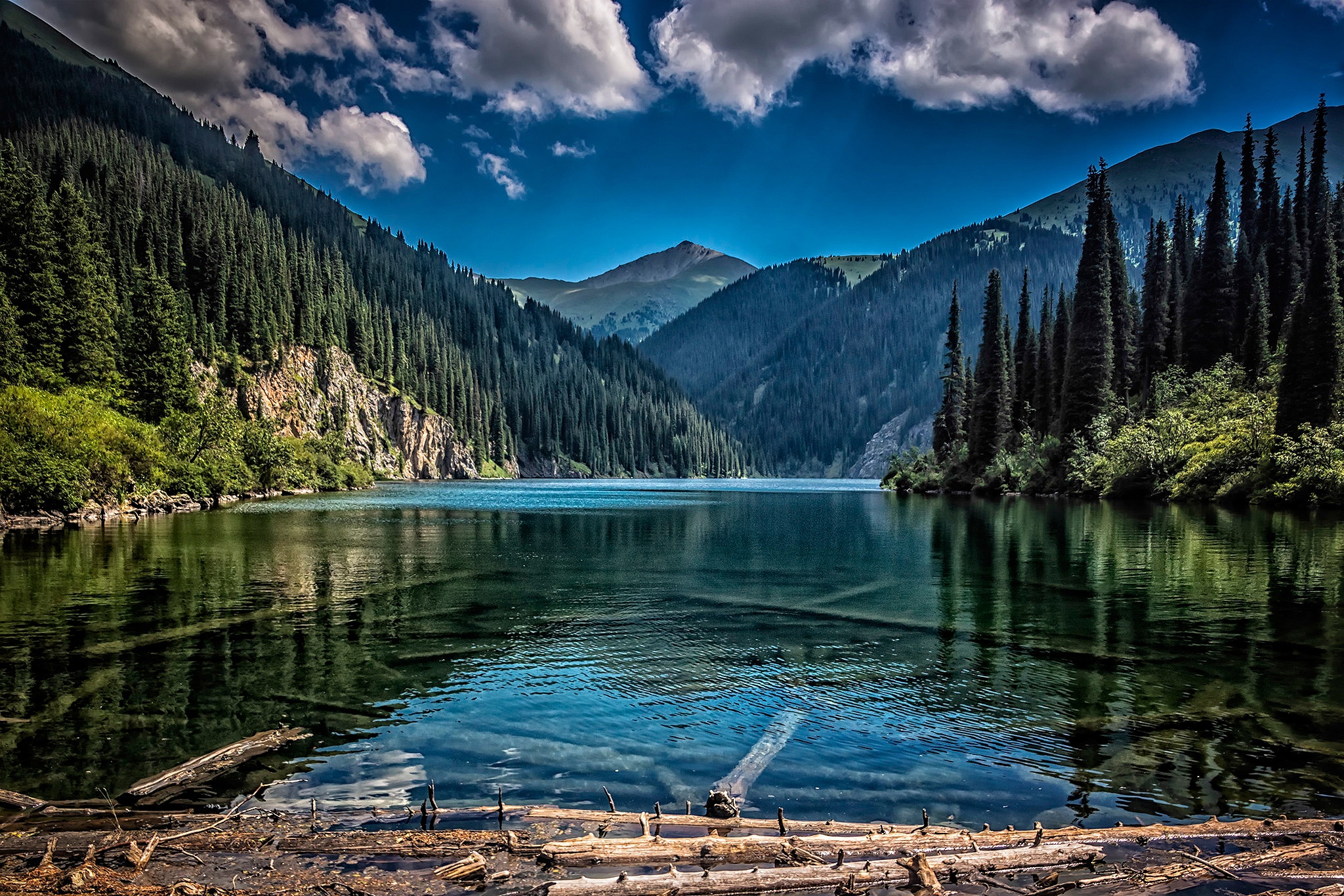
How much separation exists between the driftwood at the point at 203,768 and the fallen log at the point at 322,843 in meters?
1.36

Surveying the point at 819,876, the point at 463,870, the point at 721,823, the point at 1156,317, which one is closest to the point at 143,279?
the point at 463,870

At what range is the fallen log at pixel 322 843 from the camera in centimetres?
848

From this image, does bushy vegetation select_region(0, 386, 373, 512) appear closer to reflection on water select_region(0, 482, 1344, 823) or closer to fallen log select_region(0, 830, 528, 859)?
reflection on water select_region(0, 482, 1344, 823)

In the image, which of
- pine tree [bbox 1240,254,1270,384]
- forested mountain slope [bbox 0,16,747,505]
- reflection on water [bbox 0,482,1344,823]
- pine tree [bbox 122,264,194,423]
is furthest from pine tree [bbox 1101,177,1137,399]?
forested mountain slope [bbox 0,16,747,505]

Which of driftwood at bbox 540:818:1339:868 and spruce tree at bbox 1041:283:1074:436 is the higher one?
spruce tree at bbox 1041:283:1074:436

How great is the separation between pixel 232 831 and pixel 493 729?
557 cm

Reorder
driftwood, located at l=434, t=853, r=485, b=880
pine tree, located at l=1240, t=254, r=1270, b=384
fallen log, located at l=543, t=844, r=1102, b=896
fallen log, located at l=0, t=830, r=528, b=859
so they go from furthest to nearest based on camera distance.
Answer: pine tree, located at l=1240, t=254, r=1270, b=384, fallen log, located at l=0, t=830, r=528, b=859, driftwood, located at l=434, t=853, r=485, b=880, fallen log, located at l=543, t=844, r=1102, b=896

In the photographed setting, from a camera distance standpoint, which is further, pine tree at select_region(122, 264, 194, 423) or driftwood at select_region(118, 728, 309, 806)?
pine tree at select_region(122, 264, 194, 423)

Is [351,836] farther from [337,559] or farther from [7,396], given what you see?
[7,396]

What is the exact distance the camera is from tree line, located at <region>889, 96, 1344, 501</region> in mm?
63250

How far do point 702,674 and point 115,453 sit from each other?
57.3m

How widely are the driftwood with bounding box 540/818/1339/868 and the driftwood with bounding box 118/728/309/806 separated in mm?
5691

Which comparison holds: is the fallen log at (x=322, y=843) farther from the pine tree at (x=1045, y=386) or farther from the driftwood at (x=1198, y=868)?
the pine tree at (x=1045, y=386)

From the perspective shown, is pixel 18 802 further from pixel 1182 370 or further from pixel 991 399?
pixel 991 399
